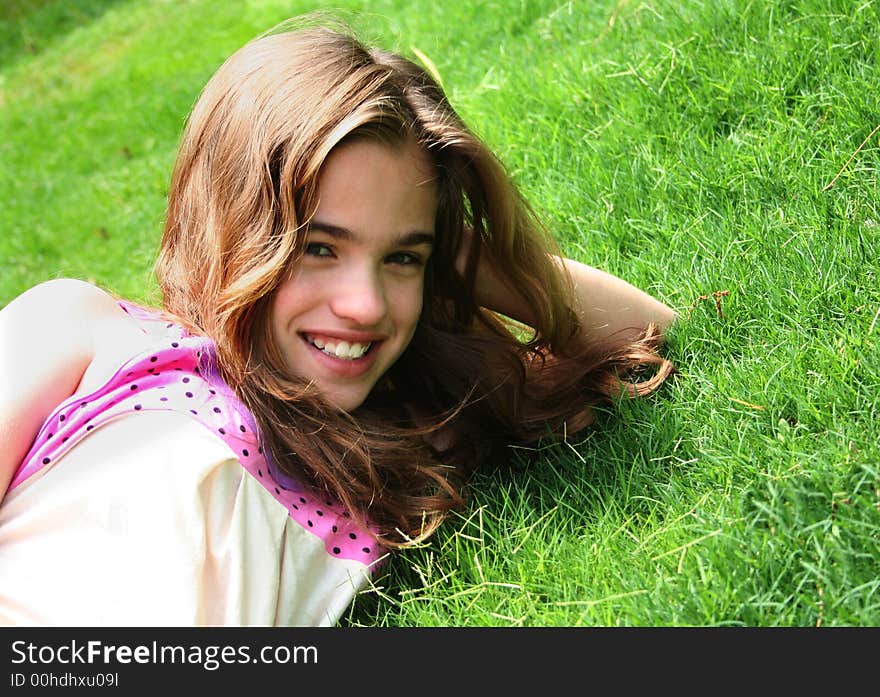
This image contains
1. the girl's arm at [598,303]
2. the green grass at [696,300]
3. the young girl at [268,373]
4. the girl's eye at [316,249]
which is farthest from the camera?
the girl's arm at [598,303]

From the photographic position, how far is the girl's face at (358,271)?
2.13 metres

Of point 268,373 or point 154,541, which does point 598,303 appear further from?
point 154,541

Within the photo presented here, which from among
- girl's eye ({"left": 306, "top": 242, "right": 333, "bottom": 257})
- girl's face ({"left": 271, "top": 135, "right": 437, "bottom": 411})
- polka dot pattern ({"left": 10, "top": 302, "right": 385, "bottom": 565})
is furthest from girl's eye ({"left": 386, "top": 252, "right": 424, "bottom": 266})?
polka dot pattern ({"left": 10, "top": 302, "right": 385, "bottom": 565})

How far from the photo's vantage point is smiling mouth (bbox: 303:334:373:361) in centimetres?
220

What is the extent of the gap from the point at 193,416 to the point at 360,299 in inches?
15.2

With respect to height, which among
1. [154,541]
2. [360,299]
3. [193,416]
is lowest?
[154,541]

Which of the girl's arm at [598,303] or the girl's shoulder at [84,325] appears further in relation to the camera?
the girl's arm at [598,303]

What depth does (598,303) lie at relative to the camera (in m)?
2.68

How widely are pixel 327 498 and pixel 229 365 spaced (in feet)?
1.10

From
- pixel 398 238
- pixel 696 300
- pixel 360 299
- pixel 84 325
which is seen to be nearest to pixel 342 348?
pixel 360 299

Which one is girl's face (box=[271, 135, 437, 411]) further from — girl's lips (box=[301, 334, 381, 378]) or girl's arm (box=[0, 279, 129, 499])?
girl's arm (box=[0, 279, 129, 499])

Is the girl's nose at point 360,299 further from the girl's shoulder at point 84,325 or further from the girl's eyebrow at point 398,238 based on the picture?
the girl's shoulder at point 84,325

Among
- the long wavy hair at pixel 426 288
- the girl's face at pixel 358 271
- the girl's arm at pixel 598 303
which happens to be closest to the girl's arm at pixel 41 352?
the long wavy hair at pixel 426 288
